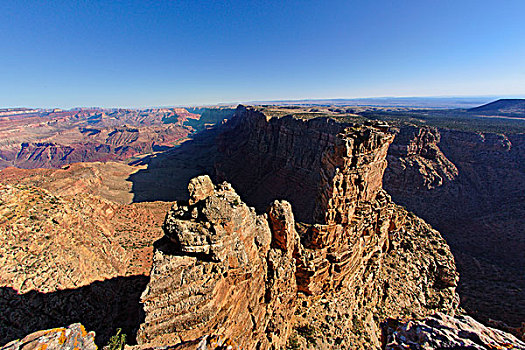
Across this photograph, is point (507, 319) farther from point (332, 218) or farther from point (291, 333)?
point (291, 333)

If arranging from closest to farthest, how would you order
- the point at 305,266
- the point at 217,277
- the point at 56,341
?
the point at 56,341
the point at 217,277
the point at 305,266

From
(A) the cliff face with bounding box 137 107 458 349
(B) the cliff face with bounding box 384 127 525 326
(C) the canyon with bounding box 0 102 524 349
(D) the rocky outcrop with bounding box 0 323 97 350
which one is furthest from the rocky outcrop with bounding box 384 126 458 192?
(D) the rocky outcrop with bounding box 0 323 97 350

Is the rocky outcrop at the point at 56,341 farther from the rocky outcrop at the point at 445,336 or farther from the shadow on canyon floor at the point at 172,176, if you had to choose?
the shadow on canyon floor at the point at 172,176

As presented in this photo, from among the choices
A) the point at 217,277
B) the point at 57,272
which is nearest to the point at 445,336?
the point at 217,277

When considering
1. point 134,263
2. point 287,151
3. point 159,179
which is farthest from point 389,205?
point 159,179

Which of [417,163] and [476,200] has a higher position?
[417,163]

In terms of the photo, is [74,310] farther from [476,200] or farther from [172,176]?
[476,200]
